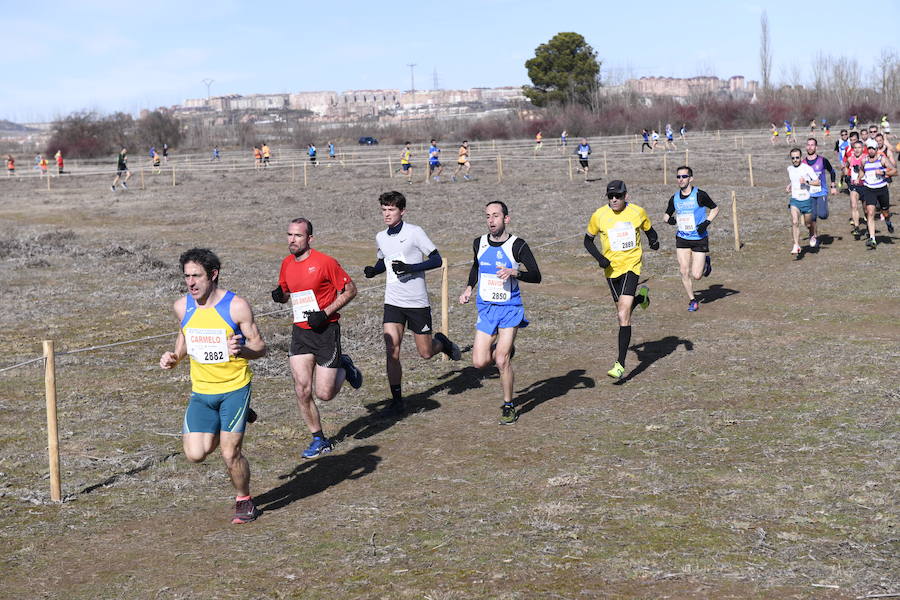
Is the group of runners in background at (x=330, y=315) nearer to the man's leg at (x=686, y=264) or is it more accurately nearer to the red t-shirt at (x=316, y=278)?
the red t-shirt at (x=316, y=278)

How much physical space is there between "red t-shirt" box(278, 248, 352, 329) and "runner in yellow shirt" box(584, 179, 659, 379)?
134 inches

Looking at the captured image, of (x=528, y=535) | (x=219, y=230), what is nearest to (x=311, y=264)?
(x=528, y=535)

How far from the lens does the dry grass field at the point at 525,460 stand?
5863 millimetres

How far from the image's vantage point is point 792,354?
11.4 meters

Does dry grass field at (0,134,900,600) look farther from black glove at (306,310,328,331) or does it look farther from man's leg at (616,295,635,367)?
black glove at (306,310,328,331)

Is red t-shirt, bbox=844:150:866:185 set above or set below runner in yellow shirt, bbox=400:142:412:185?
below

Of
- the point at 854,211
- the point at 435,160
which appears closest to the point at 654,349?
the point at 854,211

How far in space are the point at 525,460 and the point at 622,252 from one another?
3391mm

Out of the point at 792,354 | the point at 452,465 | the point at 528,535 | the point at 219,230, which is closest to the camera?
the point at 528,535

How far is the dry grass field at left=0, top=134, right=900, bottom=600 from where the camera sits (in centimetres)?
586

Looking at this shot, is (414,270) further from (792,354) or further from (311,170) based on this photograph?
(311,170)

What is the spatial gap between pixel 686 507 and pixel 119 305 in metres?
13.4

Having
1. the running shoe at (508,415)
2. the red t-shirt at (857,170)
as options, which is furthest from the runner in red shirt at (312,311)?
the red t-shirt at (857,170)

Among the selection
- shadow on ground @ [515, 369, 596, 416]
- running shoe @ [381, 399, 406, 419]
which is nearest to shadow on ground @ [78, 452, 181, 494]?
running shoe @ [381, 399, 406, 419]
